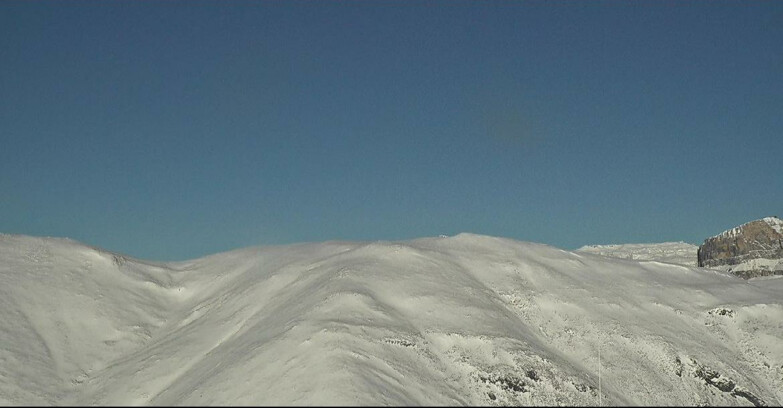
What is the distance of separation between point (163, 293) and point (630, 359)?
90.8ft

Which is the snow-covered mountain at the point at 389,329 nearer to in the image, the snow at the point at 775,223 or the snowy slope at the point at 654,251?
the snow at the point at 775,223

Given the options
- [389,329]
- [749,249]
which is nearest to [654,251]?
[749,249]

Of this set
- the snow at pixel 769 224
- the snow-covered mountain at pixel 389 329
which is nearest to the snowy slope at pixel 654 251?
the snow at pixel 769 224

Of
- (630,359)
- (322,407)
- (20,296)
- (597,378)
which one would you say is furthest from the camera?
(20,296)

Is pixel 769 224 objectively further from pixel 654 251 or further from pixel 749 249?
pixel 654 251


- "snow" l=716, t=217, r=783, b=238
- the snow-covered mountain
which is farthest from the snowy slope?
the snow-covered mountain

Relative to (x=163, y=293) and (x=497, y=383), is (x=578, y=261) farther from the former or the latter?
(x=163, y=293)

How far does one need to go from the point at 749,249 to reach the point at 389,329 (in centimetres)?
4358

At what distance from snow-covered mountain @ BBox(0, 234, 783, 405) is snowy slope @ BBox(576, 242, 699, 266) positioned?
3904 cm

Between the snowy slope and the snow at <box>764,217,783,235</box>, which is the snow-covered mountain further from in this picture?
the snowy slope

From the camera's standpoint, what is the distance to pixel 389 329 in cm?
2661

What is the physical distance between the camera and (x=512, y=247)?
41.3m

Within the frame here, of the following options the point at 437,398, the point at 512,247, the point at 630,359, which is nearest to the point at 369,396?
the point at 437,398

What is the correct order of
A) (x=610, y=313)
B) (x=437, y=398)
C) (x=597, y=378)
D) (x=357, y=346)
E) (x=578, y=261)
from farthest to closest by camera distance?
1. (x=578, y=261)
2. (x=610, y=313)
3. (x=597, y=378)
4. (x=357, y=346)
5. (x=437, y=398)
